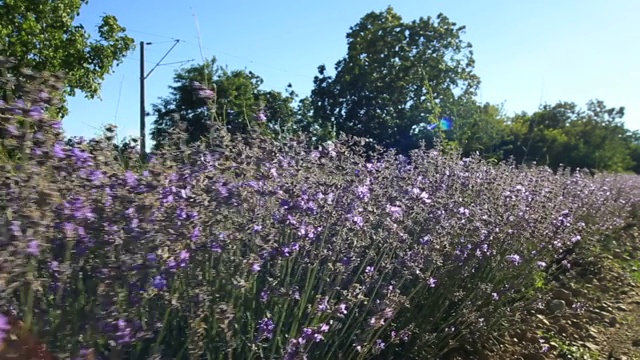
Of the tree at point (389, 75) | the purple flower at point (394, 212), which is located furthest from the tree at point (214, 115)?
the tree at point (389, 75)

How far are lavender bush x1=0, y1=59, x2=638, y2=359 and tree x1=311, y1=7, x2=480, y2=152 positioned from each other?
18245 mm

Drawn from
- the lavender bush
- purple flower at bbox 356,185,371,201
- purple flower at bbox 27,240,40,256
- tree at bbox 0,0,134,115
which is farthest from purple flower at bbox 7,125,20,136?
tree at bbox 0,0,134,115

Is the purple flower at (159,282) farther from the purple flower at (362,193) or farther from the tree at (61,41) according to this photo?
the tree at (61,41)

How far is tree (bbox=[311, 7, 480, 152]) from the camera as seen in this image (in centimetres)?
2262

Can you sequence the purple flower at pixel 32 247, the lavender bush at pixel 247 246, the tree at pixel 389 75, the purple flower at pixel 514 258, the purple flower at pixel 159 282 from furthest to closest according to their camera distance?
the tree at pixel 389 75 → the purple flower at pixel 514 258 → the purple flower at pixel 159 282 → the lavender bush at pixel 247 246 → the purple flower at pixel 32 247

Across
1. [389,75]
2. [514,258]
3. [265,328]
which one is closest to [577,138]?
[389,75]

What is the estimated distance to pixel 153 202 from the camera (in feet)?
5.54

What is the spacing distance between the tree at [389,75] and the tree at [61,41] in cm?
855

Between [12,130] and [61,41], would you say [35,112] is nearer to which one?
[12,130]

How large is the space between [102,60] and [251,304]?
47.3 ft

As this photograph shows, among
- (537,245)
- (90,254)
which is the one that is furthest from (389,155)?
(90,254)

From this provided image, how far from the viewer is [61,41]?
47.9 feet

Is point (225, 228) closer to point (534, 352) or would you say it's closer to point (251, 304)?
point (251, 304)

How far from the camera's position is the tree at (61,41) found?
13.6m
